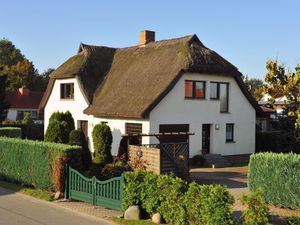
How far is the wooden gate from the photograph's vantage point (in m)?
14.9

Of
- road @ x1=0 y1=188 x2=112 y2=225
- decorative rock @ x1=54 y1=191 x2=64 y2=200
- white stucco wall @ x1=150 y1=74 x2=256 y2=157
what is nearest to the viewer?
road @ x1=0 y1=188 x2=112 y2=225

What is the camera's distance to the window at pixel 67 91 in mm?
35250

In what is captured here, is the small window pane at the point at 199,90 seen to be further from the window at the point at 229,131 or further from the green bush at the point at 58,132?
the green bush at the point at 58,132

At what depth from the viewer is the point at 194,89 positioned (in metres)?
29.6

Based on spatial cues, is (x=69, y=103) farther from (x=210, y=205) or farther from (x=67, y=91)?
(x=210, y=205)

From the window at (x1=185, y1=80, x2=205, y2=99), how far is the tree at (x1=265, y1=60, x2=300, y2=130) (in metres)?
13.6

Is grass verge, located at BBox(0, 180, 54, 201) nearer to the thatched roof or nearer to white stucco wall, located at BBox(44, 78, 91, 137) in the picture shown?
the thatched roof

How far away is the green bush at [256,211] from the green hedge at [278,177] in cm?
466

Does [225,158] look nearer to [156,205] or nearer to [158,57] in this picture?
[158,57]

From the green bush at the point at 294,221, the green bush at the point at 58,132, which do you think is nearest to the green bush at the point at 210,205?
the green bush at the point at 294,221

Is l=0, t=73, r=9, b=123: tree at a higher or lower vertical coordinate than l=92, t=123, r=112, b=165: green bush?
higher

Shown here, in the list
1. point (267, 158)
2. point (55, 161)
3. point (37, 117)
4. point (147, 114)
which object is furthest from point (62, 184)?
point (37, 117)

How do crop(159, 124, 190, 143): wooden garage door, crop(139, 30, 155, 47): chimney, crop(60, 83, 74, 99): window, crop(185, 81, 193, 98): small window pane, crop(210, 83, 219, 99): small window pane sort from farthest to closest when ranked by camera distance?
1. crop(139, 30, 155, 47): chimney
2. crop(60, 83, 74, 99): window
3. crop(210, 83, 219, 99): small window pane
4. crop(185, 81, 193, 98): small window pane
5. crop(159, 124, 190, 143): wooden garage door

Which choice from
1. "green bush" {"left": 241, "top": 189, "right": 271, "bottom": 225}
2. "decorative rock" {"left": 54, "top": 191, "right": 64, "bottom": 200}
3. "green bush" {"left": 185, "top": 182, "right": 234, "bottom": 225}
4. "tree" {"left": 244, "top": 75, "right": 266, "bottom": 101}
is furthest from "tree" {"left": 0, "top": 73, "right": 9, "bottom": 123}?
"green bush" {"left": 241, "top": 189, "right": 271, "bottom": 225}
